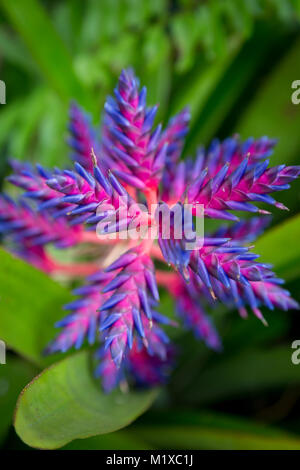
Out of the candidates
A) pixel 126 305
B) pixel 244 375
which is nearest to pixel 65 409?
pixel 126 305

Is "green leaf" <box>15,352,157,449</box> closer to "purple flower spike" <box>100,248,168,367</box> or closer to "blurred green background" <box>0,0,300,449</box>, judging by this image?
"purple flower spike" <box>100,248,168,367</box>

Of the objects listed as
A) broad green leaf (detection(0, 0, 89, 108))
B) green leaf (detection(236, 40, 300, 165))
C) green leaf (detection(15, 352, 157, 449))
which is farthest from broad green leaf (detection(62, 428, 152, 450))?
broad green leaf (detection(0, 0, 89, 108))

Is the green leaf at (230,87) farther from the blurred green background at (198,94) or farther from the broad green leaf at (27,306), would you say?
the broad green leaf at (27,306)

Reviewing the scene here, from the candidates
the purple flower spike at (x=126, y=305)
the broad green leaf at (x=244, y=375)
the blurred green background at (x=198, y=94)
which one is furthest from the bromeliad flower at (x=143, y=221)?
the broad green leaf at (x=244, y=375)

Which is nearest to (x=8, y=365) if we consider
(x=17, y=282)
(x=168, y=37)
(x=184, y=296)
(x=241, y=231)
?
(x=17, y=282)

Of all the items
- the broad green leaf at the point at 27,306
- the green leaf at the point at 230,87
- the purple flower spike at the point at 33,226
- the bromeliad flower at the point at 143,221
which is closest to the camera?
the bromeliad flower at the point at 143,221

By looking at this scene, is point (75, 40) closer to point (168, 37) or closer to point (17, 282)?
point (168, 37)

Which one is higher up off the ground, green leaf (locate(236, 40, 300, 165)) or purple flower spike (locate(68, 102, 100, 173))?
green leaf (locate(236, 40, 300, 165))
